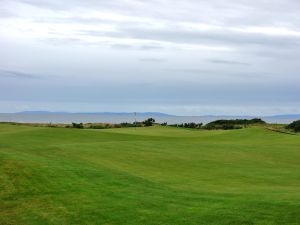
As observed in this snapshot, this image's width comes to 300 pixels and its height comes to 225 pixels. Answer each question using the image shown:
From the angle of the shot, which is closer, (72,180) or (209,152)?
(72,180)

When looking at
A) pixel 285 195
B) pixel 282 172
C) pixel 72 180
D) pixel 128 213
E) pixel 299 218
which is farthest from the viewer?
pixel 282 172

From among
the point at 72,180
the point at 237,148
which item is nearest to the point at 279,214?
the point at 72,180

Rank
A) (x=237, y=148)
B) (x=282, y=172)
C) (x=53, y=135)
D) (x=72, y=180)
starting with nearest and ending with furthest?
(x=72, y=180)
(x=282, y=172)
(x=237, y=148)
(x=53, y=135)

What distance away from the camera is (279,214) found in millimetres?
13203

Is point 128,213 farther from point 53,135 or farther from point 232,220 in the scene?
point 53,135

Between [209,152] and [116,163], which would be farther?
[209,152]

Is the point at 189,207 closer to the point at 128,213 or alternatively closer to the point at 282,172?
the point at 128,213

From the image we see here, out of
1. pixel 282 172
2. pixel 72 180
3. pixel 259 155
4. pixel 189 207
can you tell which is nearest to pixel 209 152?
pixel 259 155

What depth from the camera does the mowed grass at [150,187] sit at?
13.4m

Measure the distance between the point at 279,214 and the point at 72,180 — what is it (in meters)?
7.90

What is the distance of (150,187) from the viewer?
18797 millimetres

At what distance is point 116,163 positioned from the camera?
85.8ft

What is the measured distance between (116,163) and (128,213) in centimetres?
1248

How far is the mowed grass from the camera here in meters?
13.4
